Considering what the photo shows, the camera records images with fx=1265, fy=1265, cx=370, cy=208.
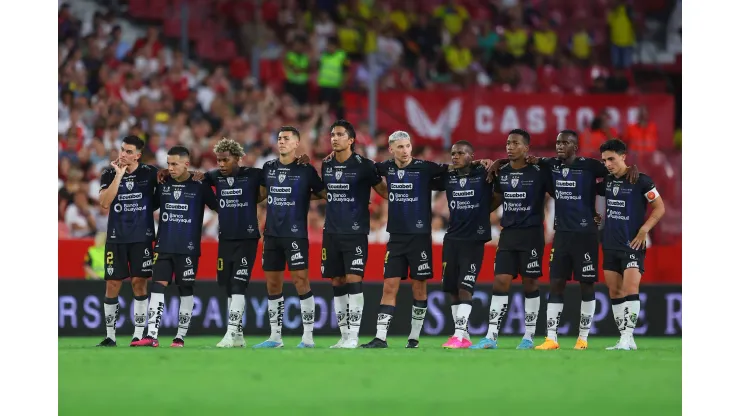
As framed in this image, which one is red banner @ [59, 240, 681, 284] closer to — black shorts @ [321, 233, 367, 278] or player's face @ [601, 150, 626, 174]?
black shorts @ [321, 233, 367, 278]

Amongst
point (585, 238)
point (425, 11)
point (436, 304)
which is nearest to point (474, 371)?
point (585, 238)

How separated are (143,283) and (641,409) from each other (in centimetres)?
613

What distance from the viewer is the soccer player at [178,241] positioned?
1288 centimetres

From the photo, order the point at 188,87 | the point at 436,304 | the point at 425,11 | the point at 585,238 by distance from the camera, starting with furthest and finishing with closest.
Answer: the point at 425,11 → the point at 188,87 → the point at 436,304 → the point at 585,238

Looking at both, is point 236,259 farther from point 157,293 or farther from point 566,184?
point 566,184

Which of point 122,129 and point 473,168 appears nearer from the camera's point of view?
point 473,168

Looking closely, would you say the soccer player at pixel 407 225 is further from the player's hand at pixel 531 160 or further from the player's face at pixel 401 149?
the player's hand at pixel 531 160

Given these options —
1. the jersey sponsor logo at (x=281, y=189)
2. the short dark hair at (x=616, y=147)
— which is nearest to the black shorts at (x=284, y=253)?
the jersey sponsor logo at (x=281, y=189)

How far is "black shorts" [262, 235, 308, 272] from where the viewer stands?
12734 millimetres

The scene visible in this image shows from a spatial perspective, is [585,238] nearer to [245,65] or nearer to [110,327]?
[110,327]

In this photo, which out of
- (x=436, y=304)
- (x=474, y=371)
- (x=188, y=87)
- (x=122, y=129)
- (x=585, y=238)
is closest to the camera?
(x=474, y=371)

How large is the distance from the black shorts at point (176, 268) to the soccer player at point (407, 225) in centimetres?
192

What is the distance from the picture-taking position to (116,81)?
20031 mm
